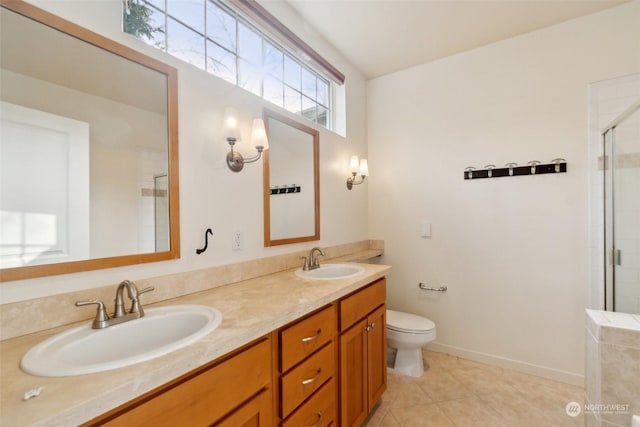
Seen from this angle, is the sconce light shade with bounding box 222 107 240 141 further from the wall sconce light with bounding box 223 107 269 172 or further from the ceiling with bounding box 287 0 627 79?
the ceiling with bounding box 287 0 627 79

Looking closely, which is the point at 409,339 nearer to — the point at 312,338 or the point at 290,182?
the point at 312,338

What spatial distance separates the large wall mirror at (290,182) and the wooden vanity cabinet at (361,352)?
0.64 meters

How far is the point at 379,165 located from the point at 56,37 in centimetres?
245

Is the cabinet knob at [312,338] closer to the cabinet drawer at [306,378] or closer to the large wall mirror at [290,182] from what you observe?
the cabinet drawer at [306,378]

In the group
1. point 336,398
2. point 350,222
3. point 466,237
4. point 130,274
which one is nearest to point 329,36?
point 350,222

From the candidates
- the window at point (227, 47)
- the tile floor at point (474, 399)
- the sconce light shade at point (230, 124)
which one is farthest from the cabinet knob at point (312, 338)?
the window at point (227, 47)

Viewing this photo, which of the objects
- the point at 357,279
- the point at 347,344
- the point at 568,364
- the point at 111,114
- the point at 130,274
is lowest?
the point at 568,364

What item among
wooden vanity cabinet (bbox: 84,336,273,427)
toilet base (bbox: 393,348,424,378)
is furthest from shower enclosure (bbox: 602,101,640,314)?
wooden vanity cabinet (bbox: 84,336,273,427)

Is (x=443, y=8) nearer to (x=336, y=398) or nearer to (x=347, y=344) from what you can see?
(x=347, y=344)

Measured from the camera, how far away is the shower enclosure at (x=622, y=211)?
1653 millimetres

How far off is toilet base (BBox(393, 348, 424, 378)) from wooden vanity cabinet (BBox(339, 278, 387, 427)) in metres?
0.46

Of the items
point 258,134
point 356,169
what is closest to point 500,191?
point 356,169

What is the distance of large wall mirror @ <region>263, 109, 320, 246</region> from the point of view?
179cm

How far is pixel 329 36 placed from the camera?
7.46 feet
